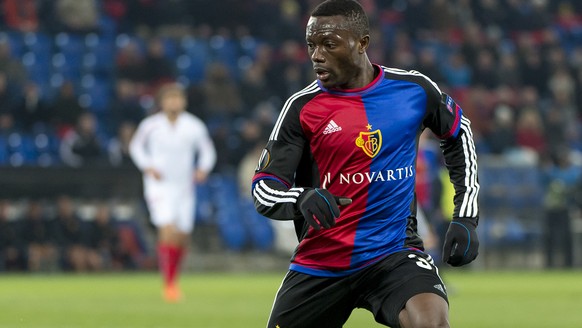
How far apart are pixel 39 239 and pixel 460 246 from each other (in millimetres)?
13827

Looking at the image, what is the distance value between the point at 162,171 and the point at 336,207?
9848 millimetres

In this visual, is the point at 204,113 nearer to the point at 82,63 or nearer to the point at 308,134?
the point at 82,63

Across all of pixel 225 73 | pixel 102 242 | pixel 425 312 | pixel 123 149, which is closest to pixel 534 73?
pixel 225 73

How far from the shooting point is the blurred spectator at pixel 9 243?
60.7ft

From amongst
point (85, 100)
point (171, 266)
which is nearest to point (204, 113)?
point (85, 100)

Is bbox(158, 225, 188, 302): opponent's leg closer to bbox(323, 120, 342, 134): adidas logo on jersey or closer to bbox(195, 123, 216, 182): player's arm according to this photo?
bbox(195, 123, 216, 182): player's arm

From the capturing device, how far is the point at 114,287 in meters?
15.8

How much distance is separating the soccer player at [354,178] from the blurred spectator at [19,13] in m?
16.7

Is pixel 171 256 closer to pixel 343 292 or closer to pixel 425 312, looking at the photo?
pixel 343 292

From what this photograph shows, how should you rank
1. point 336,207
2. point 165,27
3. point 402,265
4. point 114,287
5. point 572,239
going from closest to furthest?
1. point 336,207
2. point 402,265
3. point 114,287
4. point 572,239
5. point 165,27

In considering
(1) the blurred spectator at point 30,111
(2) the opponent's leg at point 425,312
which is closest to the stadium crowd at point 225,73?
(1) the blurred spectator at point 30,111

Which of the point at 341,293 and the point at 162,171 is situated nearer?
the point at 341,293

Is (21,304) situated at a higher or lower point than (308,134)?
lower

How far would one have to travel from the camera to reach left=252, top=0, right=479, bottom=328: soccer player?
553 centimetres
